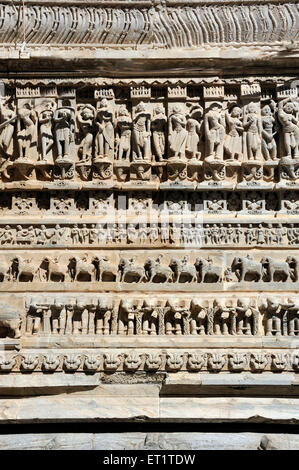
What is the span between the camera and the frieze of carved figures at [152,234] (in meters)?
7.39

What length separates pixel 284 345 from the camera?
22.9 ft

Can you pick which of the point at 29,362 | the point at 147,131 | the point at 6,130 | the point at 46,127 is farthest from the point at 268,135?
the point at 29,362

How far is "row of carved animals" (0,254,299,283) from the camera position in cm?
725

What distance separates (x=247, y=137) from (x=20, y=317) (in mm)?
2898

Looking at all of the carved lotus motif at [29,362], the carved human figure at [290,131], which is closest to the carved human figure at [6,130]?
the carved lotus motif at [29,362]

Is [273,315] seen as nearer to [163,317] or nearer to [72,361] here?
[163,317]

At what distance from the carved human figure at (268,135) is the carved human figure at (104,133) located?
1554 mm

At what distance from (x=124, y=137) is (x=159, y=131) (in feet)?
1.20

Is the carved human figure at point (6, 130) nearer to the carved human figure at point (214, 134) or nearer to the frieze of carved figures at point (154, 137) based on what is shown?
the frieze of carved figures at point (154, 137)

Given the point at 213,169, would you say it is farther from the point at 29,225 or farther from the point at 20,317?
the point at 20,317

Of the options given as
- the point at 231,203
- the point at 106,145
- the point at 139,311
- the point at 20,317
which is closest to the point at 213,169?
the point at 231,203

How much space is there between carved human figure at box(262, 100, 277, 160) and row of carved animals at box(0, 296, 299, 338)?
1495mm

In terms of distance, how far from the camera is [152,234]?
7.42 meters

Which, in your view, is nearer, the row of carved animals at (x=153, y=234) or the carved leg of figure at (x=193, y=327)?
the carved leg of figure at (x=193, y=327)
